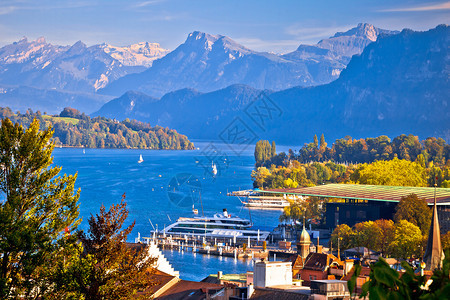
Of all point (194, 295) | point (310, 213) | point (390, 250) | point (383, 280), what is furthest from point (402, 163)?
point (383, 280)

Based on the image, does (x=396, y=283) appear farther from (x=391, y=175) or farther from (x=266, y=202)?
(x=266, y=202)

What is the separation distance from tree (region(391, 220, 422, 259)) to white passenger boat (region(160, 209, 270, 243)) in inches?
1229

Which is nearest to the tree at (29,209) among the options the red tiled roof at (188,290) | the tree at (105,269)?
the tree at (105,269)

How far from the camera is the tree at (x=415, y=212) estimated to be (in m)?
78.8

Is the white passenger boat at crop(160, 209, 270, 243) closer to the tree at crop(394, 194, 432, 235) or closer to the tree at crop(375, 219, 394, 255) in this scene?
the tree at crop(394, 194, 432, 235)

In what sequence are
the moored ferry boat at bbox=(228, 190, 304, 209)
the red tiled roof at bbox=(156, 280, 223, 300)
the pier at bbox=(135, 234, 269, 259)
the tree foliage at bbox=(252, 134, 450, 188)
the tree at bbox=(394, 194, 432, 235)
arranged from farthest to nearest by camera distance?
the moored ferry boat at bbox=(228, 190, 304, 209) < the tree foliage at bbox=(252, 134, 450, 188) < the pier at bbox=(135, 234, 269, 259) < the tree at bbox=(394, 194, 432, 235) < the red tiled roof at bbox=(156, 280, 223, 300)

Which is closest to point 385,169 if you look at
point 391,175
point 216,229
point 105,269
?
point 391,175

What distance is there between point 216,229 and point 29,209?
85.4 metres

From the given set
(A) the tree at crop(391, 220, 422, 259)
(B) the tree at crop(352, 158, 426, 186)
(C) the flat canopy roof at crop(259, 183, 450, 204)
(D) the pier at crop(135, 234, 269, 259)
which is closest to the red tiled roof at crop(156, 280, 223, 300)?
(A) the tree at crop(391, 220, 422, 259)

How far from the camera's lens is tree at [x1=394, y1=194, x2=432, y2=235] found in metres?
78.8

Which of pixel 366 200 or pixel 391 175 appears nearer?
pixel 366 200

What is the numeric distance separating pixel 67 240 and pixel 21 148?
8.98 ft

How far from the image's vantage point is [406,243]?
70438 mm

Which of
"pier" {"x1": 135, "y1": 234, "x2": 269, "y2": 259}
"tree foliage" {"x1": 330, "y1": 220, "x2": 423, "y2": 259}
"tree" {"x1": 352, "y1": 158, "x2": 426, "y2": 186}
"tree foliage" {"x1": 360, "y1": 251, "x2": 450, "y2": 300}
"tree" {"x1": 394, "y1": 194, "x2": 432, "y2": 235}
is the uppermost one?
"tree foliage" {"x1": 360, "y1": 251, "x2": 450, "y2": 300}
